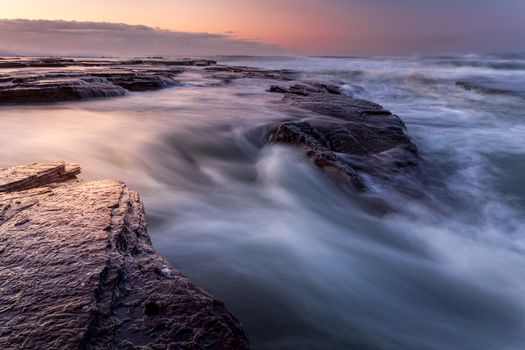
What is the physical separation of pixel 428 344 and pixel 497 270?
1.83m

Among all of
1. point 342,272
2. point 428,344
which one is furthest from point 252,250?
point 428,344

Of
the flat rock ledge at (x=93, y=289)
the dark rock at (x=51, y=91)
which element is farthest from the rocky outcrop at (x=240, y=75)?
the flat rock ledge at (x=93, y=289)

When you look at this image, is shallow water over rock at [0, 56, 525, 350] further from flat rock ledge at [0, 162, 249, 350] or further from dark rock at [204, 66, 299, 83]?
dark rock at [204, 66, 299, 83]

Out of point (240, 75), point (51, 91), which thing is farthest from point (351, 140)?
point (240, 75)

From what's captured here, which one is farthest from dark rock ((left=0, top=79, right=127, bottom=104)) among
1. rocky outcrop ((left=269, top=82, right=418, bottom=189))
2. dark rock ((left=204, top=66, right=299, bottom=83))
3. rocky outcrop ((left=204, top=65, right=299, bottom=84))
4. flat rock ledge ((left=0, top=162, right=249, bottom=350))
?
flat rock ledge ((left=0, top=162, right=249, bottom=350))

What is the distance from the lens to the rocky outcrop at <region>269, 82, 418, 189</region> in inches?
237

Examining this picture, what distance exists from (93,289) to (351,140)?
5994 millimetres

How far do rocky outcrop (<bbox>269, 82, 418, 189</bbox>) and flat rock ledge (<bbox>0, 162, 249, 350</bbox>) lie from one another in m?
3.78

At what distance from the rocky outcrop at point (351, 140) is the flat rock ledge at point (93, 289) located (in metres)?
3.78

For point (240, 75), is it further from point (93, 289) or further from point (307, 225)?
point (93, 289)

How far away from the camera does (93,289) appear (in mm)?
1745

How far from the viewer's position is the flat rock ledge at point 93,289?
1535 mm

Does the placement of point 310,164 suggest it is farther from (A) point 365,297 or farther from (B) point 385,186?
(A) point 365,297

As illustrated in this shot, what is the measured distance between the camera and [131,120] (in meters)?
7.84
